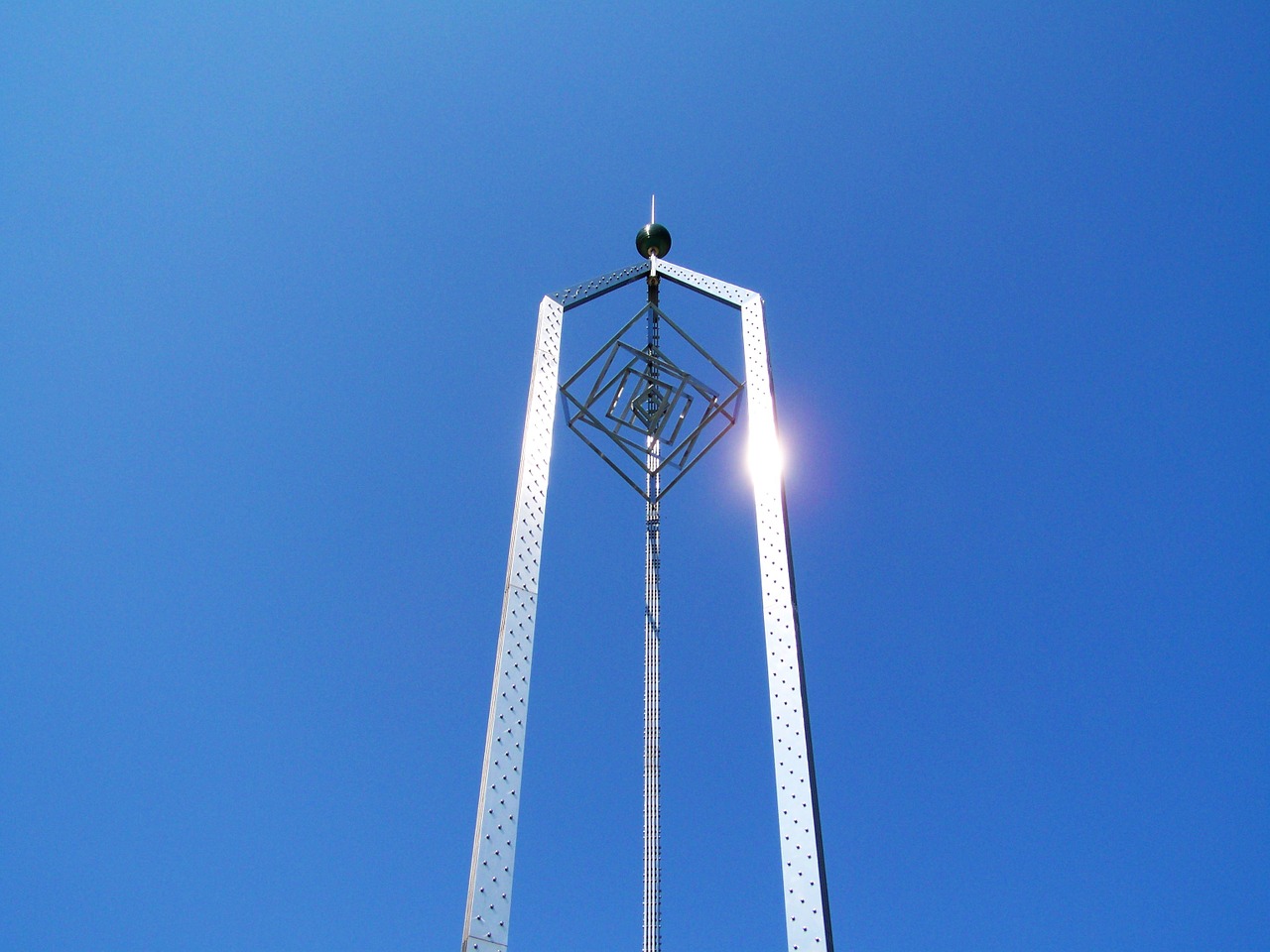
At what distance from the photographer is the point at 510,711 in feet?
13.9

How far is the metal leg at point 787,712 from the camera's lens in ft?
11.9

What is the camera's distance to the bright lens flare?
5375 mm

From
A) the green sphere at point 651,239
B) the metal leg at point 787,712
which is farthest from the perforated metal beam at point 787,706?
the green sphere at point 651,239

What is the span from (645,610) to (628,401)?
3197 millimetres

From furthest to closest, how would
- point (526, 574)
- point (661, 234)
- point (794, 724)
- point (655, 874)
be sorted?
point (661, 234), point (655, 874), point (526, 574), point (794, 724)

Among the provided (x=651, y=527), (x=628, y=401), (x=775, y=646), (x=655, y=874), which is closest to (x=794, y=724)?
(x=775, y=646)

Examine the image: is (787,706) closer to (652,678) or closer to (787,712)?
(787,712)

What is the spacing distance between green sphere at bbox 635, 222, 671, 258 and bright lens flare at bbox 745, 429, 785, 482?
209 inches

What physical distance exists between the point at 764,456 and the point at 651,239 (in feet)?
18.5

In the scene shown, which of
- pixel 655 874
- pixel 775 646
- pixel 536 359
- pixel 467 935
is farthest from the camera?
pixel 655 874

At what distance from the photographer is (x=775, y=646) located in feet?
14.7

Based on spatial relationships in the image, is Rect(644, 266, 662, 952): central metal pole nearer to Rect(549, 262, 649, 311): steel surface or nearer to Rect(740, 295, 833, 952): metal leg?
Rect(549, 262, 649, 311): steel surface

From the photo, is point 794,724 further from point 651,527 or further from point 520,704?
point 651,527

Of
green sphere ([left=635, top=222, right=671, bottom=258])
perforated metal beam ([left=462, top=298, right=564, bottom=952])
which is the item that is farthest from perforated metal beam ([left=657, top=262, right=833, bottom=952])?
green sphere ([left=635, top=222, right=671, bottom=258])
